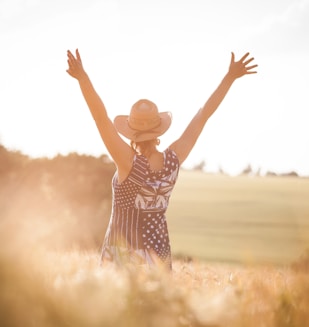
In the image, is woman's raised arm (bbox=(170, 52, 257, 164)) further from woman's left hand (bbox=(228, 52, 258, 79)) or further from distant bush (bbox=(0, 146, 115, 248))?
distant bush (bbox=(0, 146, 115, 248))

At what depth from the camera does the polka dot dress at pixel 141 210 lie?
A: 12.6 feet

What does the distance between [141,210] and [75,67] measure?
107cm

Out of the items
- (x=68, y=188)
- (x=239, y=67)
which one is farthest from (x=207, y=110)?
(x=68, y=188)

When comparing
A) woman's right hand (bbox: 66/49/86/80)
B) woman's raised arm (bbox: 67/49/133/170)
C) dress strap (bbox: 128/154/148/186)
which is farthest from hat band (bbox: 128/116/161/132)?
woman's right hand (bbox: 66/49/86/80)

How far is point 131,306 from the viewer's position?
176cm

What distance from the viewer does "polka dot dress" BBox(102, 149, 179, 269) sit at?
384 cm

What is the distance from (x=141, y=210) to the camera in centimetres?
393

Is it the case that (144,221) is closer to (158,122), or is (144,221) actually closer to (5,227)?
(158,122)

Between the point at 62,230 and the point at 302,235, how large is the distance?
762 centimetres

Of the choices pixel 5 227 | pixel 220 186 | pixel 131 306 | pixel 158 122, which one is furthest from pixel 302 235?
pixel 220 186

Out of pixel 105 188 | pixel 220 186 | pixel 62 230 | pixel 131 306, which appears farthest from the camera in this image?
pixel 220 186

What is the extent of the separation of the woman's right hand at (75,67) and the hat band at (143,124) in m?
0.80

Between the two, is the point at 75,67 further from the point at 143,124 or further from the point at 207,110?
the point at 207,110

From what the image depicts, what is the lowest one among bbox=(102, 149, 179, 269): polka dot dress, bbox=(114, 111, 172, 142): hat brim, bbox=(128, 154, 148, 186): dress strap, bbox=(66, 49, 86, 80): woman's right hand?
bbox=(102, 149, 179, 269): polka dot dress
